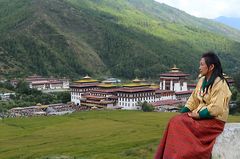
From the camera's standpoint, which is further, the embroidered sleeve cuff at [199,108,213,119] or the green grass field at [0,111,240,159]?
the green grass field at [0,111,240,159]

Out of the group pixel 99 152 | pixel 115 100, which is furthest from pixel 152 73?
pixel 99 152

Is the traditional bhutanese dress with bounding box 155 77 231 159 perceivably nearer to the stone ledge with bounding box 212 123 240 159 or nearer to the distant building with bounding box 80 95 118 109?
the stone ledge with bounding box 212 123 240 159

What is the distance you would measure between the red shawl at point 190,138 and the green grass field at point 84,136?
1634 centimetres

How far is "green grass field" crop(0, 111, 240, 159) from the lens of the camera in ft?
87.8

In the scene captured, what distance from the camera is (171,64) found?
123438 mm

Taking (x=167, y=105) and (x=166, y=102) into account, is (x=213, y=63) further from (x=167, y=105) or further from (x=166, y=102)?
(x=166, y=102)

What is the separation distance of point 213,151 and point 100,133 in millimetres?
31103

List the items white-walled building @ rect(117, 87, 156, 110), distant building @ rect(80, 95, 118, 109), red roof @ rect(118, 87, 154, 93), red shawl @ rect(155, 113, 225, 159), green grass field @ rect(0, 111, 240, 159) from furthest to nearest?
red roof @ rect(118, 87, 154, 93) → white-walled building @ rect(117, 87, 156, 110) → distant building @ rect(80, 95, 118, 109) → green grass field @ rect(0, 111, 240, 159) → red shawl @ rect(155, 113, 225, 159)

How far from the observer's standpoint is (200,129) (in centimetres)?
599

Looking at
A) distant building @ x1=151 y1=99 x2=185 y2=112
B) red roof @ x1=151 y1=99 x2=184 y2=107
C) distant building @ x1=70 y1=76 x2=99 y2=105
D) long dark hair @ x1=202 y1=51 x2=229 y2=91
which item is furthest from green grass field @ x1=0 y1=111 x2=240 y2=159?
distant building @ x1=70 y1=76 x2=99 y2=105

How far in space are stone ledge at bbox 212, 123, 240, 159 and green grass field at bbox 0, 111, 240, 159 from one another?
16140 millimetres

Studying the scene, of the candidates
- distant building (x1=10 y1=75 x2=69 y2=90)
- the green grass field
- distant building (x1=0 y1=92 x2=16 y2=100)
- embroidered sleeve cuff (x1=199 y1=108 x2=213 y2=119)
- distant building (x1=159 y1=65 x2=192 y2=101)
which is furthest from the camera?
distant building (x1=10 y1=75 x2=69 y2=90)

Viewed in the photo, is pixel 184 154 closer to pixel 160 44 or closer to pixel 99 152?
pixel 99 152

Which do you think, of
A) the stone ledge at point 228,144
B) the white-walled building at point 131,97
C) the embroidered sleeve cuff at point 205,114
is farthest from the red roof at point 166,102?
the embroidered sleeve cuff at point 205,114
